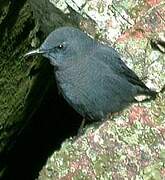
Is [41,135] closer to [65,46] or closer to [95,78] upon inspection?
[95,78]

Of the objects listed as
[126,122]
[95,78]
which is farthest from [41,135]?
[126,122]

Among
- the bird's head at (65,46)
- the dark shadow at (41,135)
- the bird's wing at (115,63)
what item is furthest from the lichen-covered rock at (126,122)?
the dark shadow at (41,135)

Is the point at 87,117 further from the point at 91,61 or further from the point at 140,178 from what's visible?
the point at 140,178

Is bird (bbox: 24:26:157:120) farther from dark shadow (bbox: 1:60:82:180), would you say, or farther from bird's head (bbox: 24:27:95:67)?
dark shadow (bbox: 1:60:82:180)

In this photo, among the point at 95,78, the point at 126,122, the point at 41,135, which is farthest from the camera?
the point at 41,135

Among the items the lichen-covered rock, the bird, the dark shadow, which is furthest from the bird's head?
the dark shadow

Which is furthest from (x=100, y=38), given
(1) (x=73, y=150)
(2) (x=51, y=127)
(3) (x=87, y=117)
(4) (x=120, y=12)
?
(2) (x=51, y=127)

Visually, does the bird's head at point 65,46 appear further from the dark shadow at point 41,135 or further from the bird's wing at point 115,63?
the dark shadow at point 41,135
